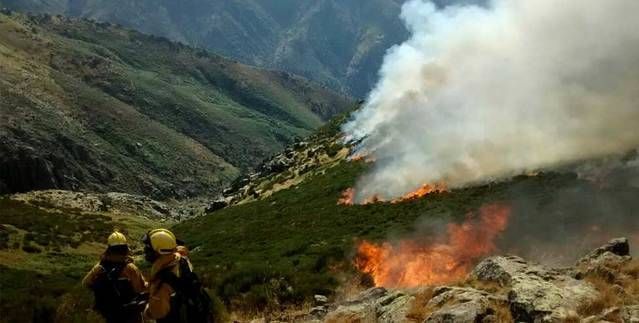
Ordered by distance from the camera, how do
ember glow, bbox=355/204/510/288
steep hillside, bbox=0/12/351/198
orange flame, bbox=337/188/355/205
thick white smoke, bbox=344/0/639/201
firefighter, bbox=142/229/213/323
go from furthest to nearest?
1. steep hillside, bbox=0/12/351/198
2. orange flame, bbox=337/188/355/205
3. thick white smoke, bbox=344/0/639/201
4. ember glow, bbox=355/204/510/288
5. firefighter, bbox=142/229/213/323

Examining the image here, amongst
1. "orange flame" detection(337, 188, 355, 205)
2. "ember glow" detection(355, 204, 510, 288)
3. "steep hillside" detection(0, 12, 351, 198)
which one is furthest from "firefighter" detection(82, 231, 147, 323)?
"steep hillside" detection(0, 12, 351, 198)

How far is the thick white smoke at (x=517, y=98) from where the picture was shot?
39156mm

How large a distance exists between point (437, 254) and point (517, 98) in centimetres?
2021

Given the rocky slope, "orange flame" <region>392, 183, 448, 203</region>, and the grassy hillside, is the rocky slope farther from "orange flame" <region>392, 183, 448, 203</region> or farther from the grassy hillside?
"orange flame" <region>392, 183, 448, 203</region>

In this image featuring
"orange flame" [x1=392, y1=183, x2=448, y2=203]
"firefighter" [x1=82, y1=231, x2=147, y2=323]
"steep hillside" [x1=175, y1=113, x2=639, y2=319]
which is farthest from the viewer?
"orange flame" [x1=392, y1=183, x2=448, y2=203]

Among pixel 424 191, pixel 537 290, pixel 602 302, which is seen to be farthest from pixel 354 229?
pixel 602 302

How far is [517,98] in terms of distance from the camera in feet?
153

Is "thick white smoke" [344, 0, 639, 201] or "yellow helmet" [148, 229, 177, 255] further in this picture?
"thick white smoke" [344, 0, 639, 201]

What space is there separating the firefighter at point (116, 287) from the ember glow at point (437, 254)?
57.3 ft

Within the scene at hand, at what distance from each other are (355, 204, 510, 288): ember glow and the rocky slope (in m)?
9.22

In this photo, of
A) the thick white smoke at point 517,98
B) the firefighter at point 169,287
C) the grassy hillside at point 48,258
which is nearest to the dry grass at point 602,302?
the firefighter at point 169,287

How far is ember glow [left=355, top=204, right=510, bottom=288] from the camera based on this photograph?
28289mm

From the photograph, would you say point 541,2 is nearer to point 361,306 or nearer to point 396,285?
point 396,285

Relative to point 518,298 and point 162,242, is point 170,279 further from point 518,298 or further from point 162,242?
point 518,298
